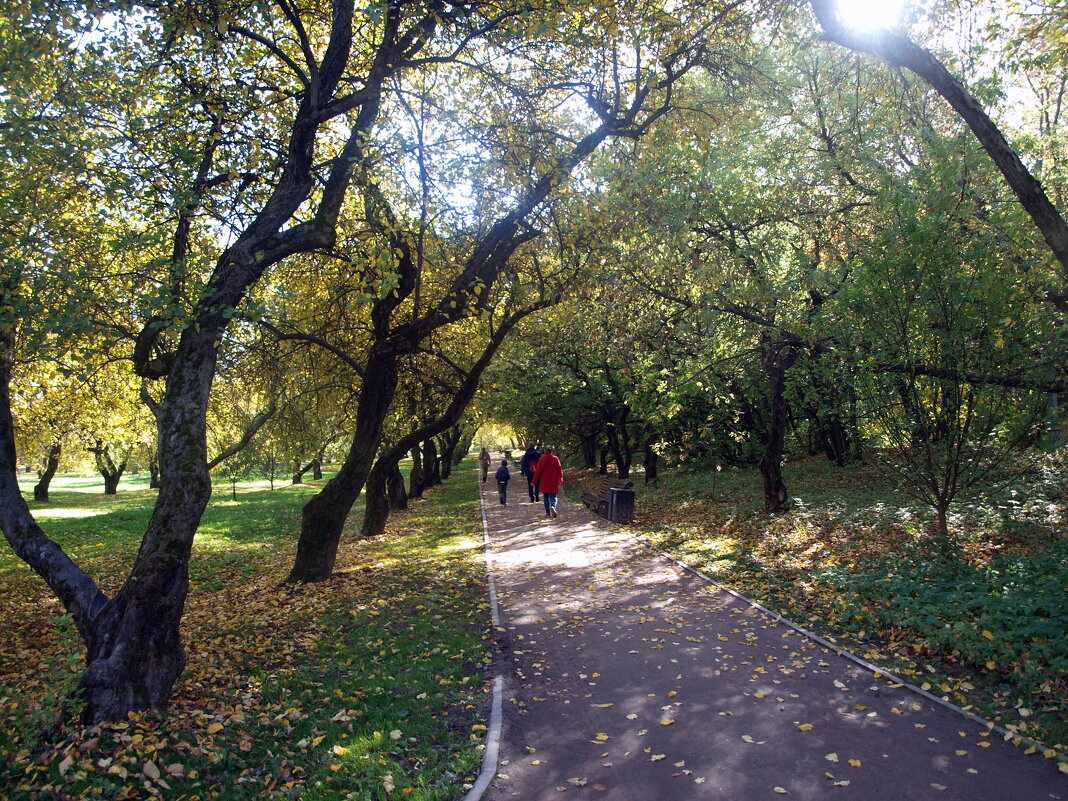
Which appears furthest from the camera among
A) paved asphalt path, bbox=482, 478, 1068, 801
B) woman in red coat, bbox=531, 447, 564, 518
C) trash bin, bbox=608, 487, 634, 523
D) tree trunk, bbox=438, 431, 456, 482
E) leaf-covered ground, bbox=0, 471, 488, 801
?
tree trunk, bbox=438, 431, 456, 482

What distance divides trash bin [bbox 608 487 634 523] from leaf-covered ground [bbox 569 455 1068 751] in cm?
56

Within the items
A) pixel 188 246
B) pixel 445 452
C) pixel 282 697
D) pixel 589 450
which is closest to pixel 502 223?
pixel 188 246

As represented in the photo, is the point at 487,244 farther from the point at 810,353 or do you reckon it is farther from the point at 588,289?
the point at 810,353

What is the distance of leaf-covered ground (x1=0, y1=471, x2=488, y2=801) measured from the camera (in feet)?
14.1

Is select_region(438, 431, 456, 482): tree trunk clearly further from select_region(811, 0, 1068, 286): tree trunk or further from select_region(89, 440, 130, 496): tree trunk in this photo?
select_region(811, 0, 1068, 286): tree trunk

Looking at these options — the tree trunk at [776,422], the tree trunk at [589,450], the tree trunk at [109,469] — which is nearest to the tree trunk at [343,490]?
the tree trunk at [776,422]

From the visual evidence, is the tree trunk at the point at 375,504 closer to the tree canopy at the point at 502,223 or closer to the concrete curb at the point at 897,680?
the tree canopy at the point at 502,223

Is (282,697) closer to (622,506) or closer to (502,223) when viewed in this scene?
(502,223)

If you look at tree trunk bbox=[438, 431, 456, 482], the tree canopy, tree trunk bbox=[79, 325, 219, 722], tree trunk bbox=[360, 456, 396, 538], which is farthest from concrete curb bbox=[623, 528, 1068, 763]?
tree trunk bbox=[438, 431, 456, 482]

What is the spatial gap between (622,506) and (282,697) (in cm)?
1139

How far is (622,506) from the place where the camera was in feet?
53.4

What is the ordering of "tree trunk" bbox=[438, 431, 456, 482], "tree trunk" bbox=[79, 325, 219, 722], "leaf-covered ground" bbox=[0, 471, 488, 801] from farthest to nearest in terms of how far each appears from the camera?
1. "tree trunk" bbox=[438, 431, 456, 482]
2. "tree trunk" bbox=[79, 325, 219, 722]
3. "leaf-covered ground" bbox=[0, 471, 488, 801]

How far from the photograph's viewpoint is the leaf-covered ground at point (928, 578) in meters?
5.31

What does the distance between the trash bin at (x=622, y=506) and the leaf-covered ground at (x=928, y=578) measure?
0.56 m
